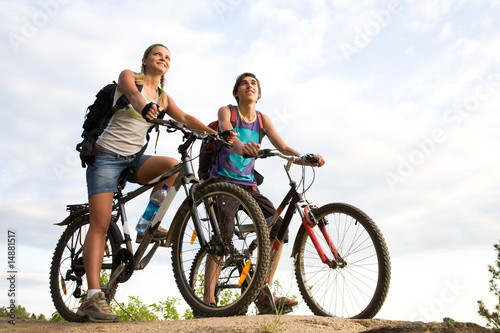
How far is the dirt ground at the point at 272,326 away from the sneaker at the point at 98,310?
171 mm

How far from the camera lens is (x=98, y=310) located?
4602mm

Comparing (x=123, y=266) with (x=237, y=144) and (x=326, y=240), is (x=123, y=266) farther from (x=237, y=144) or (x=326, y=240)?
(x=326, y=240)

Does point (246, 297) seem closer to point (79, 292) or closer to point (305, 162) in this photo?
A: point (305, 162)

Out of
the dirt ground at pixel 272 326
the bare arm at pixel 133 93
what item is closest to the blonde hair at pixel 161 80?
the bare arm at pixel 133 93

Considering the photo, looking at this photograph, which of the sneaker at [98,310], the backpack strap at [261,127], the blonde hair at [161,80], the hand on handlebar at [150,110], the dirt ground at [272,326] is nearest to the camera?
the dirt ground at [272,326]

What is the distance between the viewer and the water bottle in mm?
4746

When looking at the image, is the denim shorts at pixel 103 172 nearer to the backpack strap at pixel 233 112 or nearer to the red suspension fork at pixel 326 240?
the backpack strap at pixel 233 112

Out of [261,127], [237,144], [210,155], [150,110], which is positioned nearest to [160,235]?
[210,155]

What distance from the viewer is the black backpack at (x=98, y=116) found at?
4703 mm

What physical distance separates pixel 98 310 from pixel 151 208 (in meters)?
1.02

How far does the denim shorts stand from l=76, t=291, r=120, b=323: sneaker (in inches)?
37.6

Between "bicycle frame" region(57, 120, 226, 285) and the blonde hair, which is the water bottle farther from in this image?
the blonde hair

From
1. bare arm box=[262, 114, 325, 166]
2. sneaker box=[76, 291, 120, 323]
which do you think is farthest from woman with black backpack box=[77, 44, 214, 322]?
bare arm box=[262, 114, 325, 166]

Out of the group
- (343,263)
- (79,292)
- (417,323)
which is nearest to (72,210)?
(79,292)
